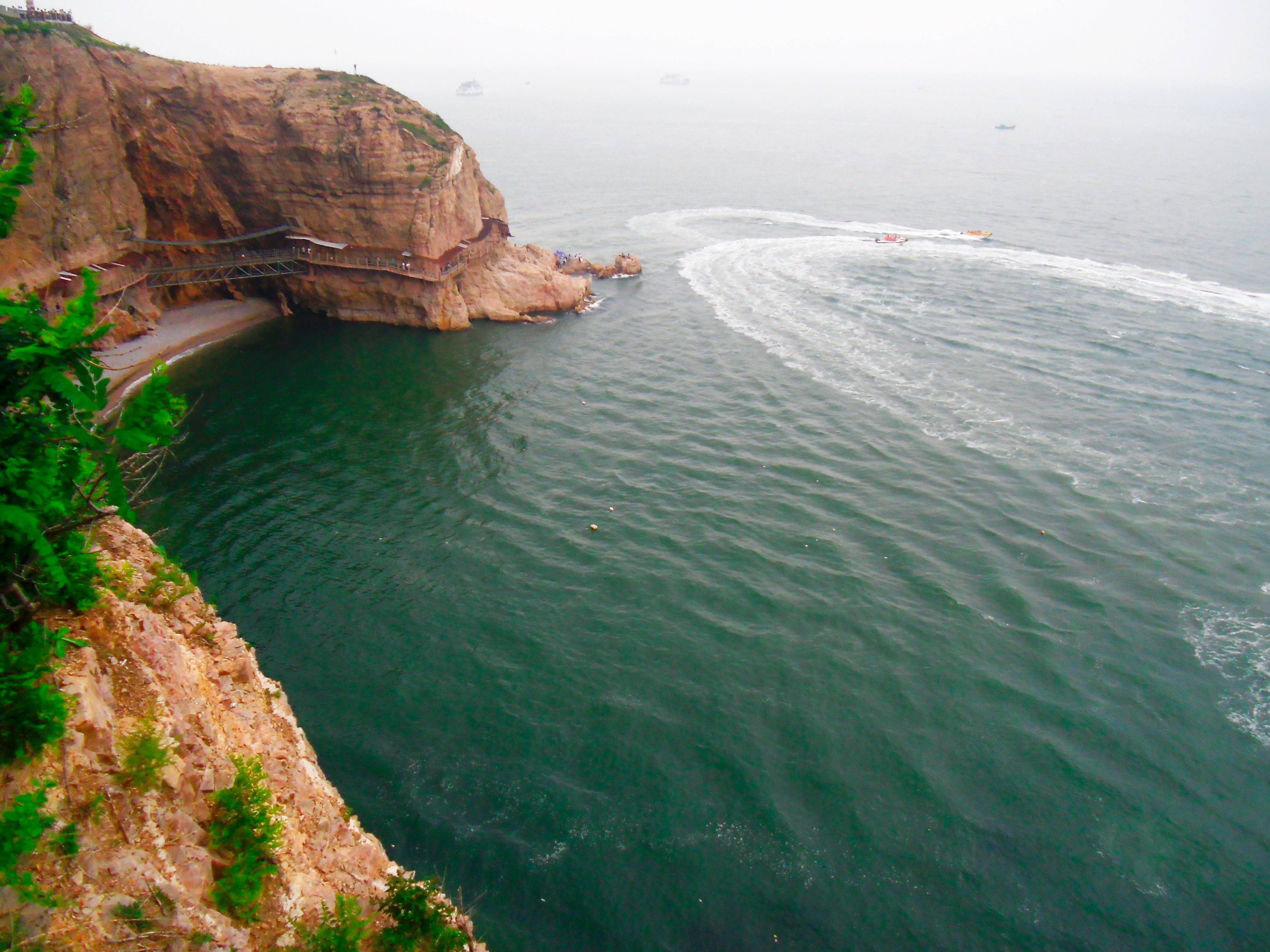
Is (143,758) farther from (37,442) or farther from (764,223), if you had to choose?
(764,223)

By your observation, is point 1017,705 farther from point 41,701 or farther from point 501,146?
point 501,146

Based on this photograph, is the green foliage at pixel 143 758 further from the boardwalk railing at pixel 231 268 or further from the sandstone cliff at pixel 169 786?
the boardwalk railing at pixel 231 268

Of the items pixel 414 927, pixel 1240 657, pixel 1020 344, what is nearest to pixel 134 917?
pixel 414 927

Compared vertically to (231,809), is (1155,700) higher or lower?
lower

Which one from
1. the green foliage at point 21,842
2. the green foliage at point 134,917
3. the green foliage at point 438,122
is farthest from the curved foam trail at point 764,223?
the green foliage at point 21,842

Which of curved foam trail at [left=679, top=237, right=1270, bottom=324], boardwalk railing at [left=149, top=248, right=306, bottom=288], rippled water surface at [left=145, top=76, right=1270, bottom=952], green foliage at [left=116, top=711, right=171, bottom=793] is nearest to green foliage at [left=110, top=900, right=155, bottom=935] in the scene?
green foliage at [left=116, top=711, right=171, bottom=793]

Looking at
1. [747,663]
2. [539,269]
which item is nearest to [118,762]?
[747,663]
